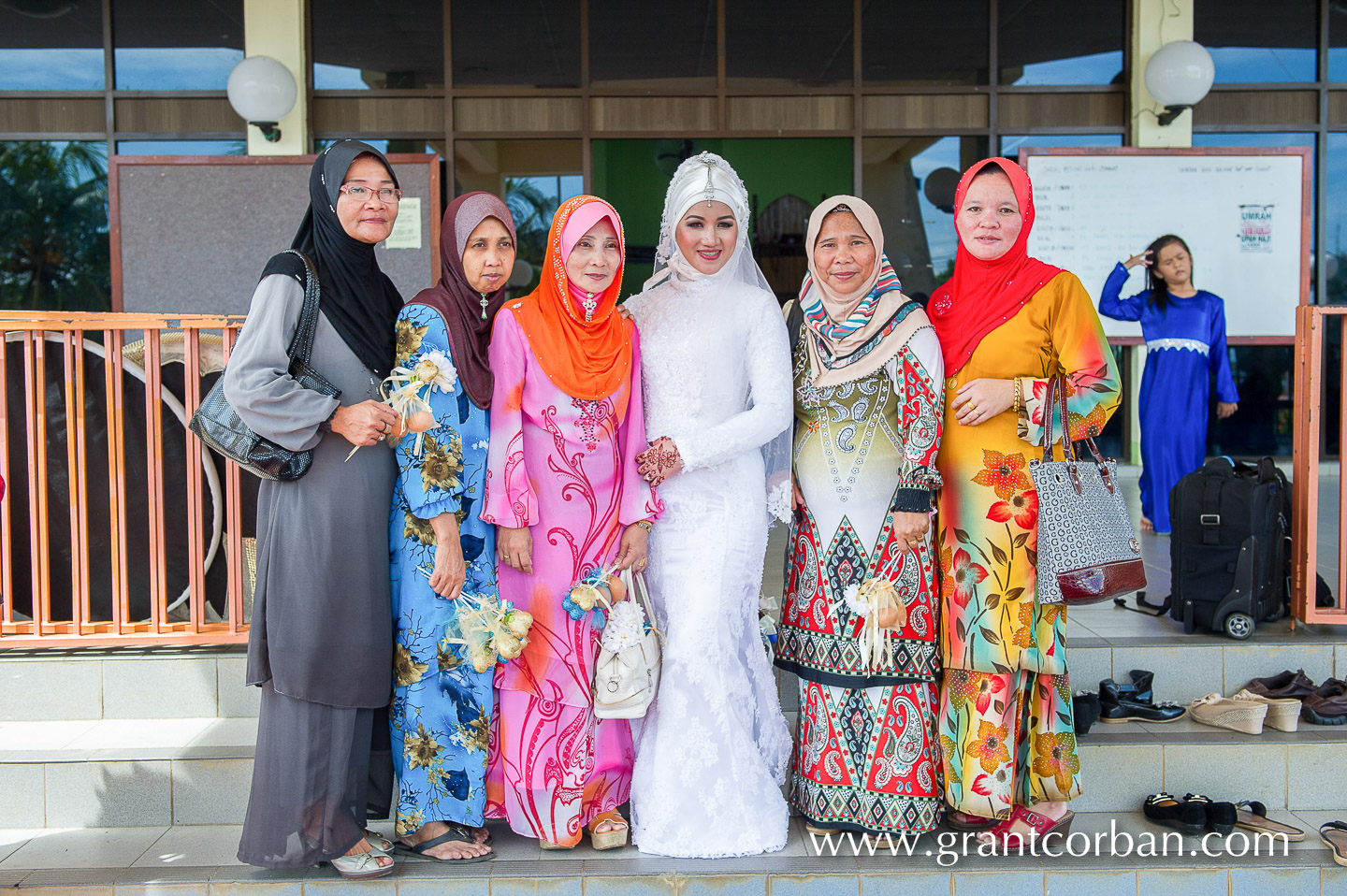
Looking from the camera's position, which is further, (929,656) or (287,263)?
(929,656)

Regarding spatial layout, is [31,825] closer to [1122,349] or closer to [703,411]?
[703,411]

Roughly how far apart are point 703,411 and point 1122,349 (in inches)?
192

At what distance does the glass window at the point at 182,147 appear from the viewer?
619 cm

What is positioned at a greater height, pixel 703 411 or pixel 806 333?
pixel 806 333

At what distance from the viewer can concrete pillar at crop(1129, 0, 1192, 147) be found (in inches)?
245

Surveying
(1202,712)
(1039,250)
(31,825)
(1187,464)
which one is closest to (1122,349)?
(1039,250)

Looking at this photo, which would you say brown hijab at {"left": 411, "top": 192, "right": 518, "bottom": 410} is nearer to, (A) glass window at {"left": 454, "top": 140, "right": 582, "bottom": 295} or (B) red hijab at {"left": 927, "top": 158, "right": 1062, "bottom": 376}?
(B) red hijab at {"left": 927, "top": 158, "right": 1062, "bottom": 376}

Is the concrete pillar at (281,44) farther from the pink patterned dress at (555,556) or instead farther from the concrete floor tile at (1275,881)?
the concrete floor tile at (1275,881)

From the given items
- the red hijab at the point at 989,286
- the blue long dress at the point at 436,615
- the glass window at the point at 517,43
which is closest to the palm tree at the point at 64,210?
the glass window at the point at 517,43

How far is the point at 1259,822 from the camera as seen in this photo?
2.77 m

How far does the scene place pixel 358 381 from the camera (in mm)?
2443

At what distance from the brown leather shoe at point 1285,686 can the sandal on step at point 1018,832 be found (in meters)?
1.03

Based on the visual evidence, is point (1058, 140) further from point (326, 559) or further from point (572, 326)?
point (326, 559)

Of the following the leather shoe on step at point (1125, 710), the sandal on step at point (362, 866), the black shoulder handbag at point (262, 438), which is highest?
the black shoulder handbag at point (262, 438)
